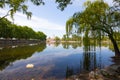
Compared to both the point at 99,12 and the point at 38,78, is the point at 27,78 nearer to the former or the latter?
the point at 38,78

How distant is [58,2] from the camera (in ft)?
35.9

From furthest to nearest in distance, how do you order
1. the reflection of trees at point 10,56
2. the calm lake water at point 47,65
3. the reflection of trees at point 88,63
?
the reflection of trees at point 10,56
the reflection of trees at point 88,63
the calm lake water at point 47,65

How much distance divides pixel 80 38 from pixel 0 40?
1819 inches

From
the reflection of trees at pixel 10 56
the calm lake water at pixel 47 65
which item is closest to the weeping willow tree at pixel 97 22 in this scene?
the calm lake water at pixel 47 65

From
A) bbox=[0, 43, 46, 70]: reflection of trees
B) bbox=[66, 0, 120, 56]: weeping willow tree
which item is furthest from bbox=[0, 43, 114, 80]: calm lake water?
bbox=[66, 0, 120, 56]: weeping willow tree

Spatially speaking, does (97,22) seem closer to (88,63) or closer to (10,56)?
(88,63)

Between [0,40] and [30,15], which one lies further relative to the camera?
[0,40]

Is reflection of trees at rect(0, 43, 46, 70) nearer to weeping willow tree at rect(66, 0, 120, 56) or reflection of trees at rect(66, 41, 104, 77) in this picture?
reflection of trees at rect(66, 41, 104, 77)

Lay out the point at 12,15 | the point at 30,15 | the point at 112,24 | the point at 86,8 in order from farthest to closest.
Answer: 1. the point at 30,15
2. the point at 12,15
3. the point at 86,8
4. the point at 112,24

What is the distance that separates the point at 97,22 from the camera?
2636 cm

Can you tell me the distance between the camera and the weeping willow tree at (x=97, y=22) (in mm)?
25656

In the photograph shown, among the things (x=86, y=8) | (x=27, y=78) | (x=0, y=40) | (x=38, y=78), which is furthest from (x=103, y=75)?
(x=0, y=40)

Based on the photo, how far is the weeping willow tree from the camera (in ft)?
84.2

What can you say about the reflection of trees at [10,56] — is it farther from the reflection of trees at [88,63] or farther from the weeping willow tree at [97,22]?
the weeping willow tree at [97,22]
